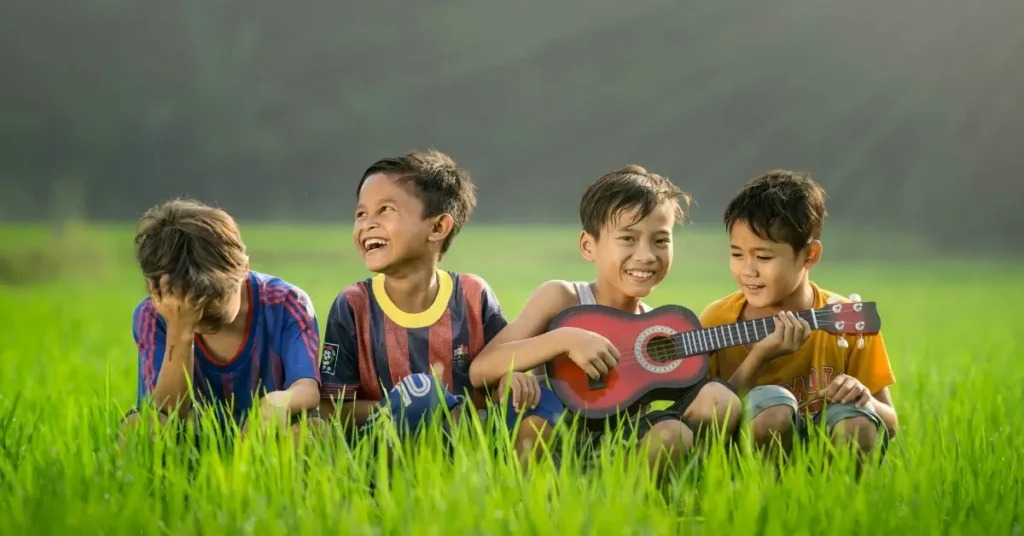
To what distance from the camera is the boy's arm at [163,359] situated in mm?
3545

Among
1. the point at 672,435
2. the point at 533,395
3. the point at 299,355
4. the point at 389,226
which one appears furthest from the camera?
the point at 389,226

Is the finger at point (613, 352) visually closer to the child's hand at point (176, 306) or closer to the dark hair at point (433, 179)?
the dark hair at point (433, 179)

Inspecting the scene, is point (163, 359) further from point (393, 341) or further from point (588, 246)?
point (588, 246)

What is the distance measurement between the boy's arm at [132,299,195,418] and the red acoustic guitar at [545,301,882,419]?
1242mm

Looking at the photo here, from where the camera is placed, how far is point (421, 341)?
3887 mm

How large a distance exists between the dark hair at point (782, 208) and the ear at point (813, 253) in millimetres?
22

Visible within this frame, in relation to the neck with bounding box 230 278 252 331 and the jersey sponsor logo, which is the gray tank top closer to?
the jersey sponsor logo

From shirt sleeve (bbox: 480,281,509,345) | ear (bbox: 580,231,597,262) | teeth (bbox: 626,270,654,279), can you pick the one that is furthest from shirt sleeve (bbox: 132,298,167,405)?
teeth (bbox: 626,270,654,279)

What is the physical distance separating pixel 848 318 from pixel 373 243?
1.68 m

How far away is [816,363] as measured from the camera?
3877 millimetres

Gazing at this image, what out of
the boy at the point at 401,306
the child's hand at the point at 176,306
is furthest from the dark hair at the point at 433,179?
the child's hand at the point at 176,306

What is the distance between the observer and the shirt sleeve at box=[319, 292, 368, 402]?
3893mm

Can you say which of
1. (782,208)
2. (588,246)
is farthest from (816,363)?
(588,246)

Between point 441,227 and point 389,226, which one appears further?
point 441,227
